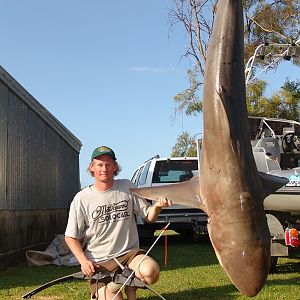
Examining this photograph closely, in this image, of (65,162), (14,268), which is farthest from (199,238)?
(14,268)

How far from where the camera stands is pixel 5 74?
32.0 ft

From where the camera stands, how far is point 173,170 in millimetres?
12469

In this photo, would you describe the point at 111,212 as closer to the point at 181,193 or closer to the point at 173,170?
the point at 181,193

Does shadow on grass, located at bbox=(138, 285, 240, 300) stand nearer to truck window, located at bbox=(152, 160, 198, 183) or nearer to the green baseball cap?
the green baseball cap

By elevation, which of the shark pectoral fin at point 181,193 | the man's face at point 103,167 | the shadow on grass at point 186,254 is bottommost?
the shadow on grass at point 186,254

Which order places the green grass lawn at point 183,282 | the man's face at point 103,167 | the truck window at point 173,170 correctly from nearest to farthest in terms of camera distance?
1. the man's face at point 103,167
2. the green grass lawn at point 183,282
3. the truck window at point 173,170

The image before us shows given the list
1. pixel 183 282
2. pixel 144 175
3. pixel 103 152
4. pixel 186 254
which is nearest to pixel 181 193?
pixel 103 152

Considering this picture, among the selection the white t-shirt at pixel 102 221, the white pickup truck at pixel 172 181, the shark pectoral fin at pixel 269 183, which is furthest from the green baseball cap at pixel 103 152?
the white pickup truck at pixel 172 181

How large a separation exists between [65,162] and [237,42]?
13.1m

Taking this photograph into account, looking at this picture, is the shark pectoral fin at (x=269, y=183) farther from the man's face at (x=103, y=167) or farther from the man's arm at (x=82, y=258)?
the man's arm at (x=82, y=258)

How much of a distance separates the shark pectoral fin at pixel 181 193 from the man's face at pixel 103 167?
3.50ft

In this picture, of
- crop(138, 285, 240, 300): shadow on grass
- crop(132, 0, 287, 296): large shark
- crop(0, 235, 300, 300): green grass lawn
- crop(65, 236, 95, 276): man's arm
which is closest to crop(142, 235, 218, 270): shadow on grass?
crop(0, 235, 300, 300): green grass lawn

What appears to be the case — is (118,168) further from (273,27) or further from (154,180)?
(273,27)

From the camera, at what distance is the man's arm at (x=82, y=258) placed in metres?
4.75
